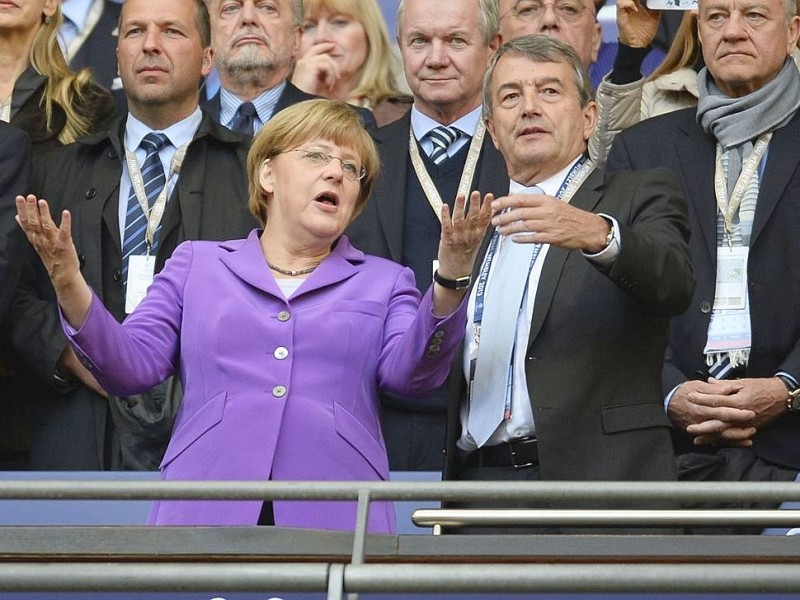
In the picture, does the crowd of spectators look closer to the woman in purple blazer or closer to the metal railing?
the woman in purple blazer

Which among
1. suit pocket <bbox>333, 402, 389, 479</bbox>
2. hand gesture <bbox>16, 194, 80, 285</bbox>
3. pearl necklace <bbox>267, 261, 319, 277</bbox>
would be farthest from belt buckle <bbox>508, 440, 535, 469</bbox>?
hand gesture <bbox>16, 194, 80, 285</bbox>

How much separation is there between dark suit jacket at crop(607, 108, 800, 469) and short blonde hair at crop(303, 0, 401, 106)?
1462 mm

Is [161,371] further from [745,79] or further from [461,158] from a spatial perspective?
[745,79]

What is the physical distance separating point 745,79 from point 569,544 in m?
2.26

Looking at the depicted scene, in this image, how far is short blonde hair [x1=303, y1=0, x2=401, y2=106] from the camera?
21.4 feet

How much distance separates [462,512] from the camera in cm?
345

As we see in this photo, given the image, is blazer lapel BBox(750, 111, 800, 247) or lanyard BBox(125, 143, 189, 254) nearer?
blazer lapel BBox(750, 111, 800, 247)

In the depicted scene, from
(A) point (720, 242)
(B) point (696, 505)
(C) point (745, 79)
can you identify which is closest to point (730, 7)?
(C) point (745, 79)

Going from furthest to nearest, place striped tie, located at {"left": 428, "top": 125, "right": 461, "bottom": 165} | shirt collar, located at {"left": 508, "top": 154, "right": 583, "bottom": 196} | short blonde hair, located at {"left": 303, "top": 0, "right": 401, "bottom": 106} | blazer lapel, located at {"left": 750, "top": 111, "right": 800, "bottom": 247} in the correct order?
short blonde hair, located at {"left": 303, "top": 0, "right": 401, "bottom": 106} → striped tie, located at {"left": 428, "top": 125, "right": 461, "bottom": 165} → blazer lapel, located at {"left": 750, "top": 111, "right": 800, "bottom": 247} → shirt collar, located at {"left": 508, "top": 154, "right": 583, "bottom": 196}

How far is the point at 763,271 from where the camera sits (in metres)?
5.09

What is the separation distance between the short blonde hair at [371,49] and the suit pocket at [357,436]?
8.38ft

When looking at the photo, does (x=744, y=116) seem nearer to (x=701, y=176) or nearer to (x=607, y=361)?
(x=701, y=176)

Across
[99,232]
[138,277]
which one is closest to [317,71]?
[99,232]

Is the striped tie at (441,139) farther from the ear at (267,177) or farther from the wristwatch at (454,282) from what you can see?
the wristwatch at (454,282)
